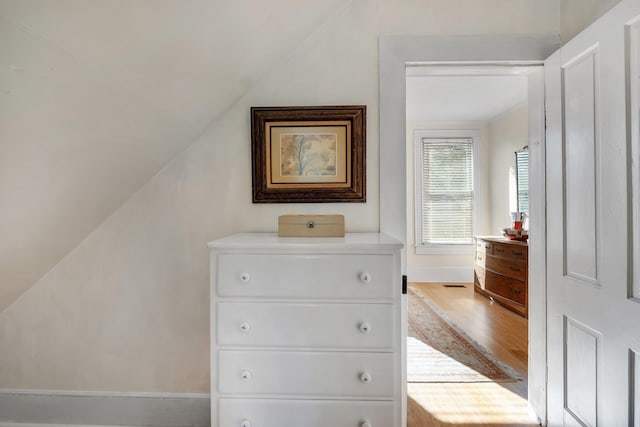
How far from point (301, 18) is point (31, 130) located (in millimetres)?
1160

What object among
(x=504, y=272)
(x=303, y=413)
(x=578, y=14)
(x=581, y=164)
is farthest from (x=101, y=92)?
(x=504, y=272)

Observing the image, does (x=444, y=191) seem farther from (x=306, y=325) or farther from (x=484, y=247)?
(x=306, y=325)

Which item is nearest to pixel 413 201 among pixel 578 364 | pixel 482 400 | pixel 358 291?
pixel 482 400

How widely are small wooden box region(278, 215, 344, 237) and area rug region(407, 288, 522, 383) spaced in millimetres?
1452

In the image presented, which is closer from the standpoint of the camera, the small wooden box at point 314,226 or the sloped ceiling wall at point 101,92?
the sloped ceiling wall at point 101,92

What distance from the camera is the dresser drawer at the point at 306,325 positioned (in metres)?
1.19

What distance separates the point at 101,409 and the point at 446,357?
230cm

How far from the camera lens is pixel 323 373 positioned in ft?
3.92

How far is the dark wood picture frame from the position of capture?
67.1 inches

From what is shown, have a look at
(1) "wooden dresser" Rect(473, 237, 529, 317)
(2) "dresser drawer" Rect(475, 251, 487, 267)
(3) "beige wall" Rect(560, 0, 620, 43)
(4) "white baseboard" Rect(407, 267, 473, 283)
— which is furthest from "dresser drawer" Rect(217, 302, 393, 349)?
(4) "white baseboard" Rect(407, 267, 473, 283)

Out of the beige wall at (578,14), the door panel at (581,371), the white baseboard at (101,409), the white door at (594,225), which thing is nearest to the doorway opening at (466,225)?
the beige wall at (578,14)

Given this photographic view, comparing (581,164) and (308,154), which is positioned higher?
(308,154)

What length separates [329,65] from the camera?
5.62ft

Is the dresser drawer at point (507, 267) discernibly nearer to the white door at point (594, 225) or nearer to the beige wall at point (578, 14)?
the white door at point (594, 225)
